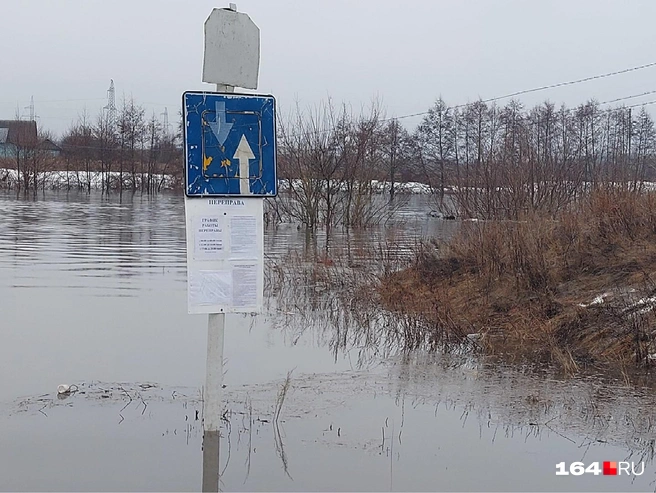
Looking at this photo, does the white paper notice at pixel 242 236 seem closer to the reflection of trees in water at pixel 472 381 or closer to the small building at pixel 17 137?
the reflection of trees in water at pixel 472 381

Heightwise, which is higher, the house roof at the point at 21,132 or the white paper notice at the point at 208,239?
the house roof at the point at 21,132

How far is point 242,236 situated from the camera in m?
4.99

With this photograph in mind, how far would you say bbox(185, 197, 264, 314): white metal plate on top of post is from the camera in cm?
491

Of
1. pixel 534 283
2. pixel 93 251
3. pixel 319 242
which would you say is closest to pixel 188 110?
pixel 534 283

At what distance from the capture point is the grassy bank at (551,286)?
865cm

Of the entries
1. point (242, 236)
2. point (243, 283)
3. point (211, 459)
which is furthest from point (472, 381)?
point (242, 236)

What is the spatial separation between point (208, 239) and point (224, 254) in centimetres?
13

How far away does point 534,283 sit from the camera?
10859 millimetres

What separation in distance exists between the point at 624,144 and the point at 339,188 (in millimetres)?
20454

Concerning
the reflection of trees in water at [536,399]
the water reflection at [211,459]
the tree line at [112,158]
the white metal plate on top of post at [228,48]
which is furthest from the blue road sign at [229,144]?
the tree line at [112,158]

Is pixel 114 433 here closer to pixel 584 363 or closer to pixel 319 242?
pixel 584 363

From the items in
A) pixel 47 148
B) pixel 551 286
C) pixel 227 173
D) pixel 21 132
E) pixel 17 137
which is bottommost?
pixel 551 286

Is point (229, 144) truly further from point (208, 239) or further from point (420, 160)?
point (420, 160)

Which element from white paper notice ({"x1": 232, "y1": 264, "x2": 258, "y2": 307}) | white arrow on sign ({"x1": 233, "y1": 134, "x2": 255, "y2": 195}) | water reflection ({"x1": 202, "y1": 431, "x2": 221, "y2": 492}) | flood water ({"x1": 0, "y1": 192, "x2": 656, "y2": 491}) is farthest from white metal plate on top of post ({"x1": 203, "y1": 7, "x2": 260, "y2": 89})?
flood water ({"x1": 0, "y1": 192, "x2": 656, "y2": 491})
